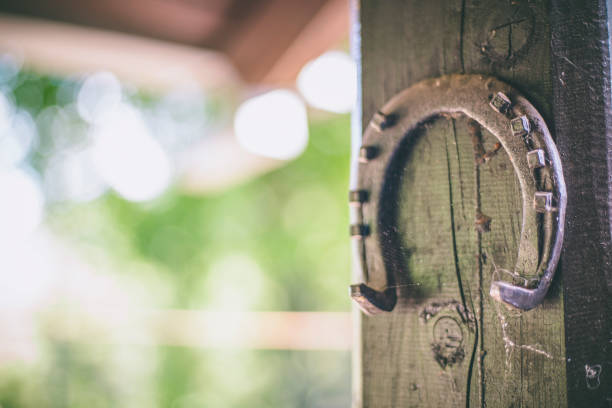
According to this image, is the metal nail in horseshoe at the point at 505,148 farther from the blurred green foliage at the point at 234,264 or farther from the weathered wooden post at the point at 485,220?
the blurred green foliage at the point at 234,264

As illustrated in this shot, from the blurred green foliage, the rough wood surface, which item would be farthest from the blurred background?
the rough wood surface

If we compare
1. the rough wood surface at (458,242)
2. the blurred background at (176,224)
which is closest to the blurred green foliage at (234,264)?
the blurred background at (176,224)

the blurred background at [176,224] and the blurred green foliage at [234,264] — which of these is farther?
the blurred green foliage at [234,264]

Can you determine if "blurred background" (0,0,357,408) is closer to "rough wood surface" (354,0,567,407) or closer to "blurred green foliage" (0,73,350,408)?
"blurred green foliage" (0,73,350,408)

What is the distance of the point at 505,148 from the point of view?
0.66 m

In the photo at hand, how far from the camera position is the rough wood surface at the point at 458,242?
0.65 m

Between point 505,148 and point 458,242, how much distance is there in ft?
0.50

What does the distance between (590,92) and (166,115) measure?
8637mm

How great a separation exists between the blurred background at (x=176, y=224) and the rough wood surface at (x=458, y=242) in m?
1.55

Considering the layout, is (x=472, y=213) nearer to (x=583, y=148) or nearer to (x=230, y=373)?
(x=583, y=148)

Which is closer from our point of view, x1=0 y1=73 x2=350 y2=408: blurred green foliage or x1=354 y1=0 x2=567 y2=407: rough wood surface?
x1=354 y1=0 x2=567 y2=407: rough wood surface

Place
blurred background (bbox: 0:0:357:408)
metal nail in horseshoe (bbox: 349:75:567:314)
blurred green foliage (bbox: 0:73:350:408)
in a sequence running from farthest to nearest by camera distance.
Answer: blurred green foliage (bbox: 0:73:350:408)
blurred background (bbox: 0:0:357:408)
metal nail in horseshoe (bbox: 349:75:567:314)

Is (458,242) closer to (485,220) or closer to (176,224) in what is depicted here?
(485,220)

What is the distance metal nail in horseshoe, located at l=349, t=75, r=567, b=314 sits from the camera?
23.8 inches
